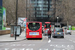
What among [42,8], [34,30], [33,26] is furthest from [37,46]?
[42,8]


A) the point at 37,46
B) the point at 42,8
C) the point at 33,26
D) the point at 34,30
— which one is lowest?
the point at 37,46

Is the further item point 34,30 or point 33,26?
point 33,26

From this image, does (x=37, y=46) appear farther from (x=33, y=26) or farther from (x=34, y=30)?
(x=33, y=26)

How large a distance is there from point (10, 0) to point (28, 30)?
2847 centimetres

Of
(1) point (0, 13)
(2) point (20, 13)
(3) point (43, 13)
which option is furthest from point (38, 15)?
(1) point (0, 13)

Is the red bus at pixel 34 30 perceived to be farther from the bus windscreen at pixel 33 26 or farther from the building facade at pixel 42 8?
the building facade at pixel 42 8

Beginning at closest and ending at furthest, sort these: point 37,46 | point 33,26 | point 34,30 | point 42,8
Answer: point 37,46 < point 34,30 < point 33,26 < point 42,8

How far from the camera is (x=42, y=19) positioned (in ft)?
356

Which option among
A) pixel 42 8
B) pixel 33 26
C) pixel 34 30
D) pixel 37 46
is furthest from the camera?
pixel 42 8

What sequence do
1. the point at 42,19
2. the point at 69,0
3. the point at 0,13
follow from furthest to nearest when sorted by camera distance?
the point at 42,19 → the point at 69,0 → the point at 0,13

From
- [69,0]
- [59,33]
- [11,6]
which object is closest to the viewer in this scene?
[59,33]

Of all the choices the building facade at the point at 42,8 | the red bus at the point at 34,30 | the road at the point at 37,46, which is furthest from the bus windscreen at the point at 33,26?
the building facade at the point at 42,8

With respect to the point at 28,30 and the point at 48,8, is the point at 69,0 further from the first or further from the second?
the point at 48,8

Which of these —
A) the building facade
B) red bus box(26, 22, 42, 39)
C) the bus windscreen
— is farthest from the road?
the building facade
